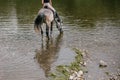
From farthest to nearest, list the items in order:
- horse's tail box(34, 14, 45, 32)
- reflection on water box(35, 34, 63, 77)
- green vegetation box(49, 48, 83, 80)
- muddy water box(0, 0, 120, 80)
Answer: horse's tail box(34, 14, 45, 32) < reflection on water box(35, 34, 63, 77) < muddy water box(0, 0, 120, 80) < green vegetation box(49, 48, 83, 80)

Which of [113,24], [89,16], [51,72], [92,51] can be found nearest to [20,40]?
[92,51]

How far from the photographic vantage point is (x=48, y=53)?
1673 centimetres

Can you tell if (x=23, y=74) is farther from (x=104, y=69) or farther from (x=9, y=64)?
(x=104, y=69)

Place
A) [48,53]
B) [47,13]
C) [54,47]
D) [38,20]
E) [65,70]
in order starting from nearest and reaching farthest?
[65,70] < [48,53] < [54,47] < [38,20] < [47,13]

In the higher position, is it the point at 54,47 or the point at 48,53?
the point at 48,53

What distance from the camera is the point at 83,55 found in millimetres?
15945

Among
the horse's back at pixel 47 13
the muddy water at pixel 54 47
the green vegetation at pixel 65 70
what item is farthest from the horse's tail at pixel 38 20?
the green vegetation at pixel 65 70

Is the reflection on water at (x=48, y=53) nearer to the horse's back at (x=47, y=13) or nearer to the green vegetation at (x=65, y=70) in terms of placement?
the green vegetation at (x=65, y=70)

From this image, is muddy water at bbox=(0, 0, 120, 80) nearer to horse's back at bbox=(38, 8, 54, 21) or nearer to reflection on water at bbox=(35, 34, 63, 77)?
reflection on water at bbox=(35, 34, 63, 77)

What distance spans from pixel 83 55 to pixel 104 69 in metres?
2.05

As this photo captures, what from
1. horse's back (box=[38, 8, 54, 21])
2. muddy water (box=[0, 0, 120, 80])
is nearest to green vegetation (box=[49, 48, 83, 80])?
muddy water (box=[0, 0, 120, 80])

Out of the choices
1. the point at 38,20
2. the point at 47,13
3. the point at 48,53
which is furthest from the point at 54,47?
the point at 47,13

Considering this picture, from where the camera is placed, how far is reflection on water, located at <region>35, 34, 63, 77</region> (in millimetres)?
14633

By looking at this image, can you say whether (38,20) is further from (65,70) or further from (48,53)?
(65,70)
